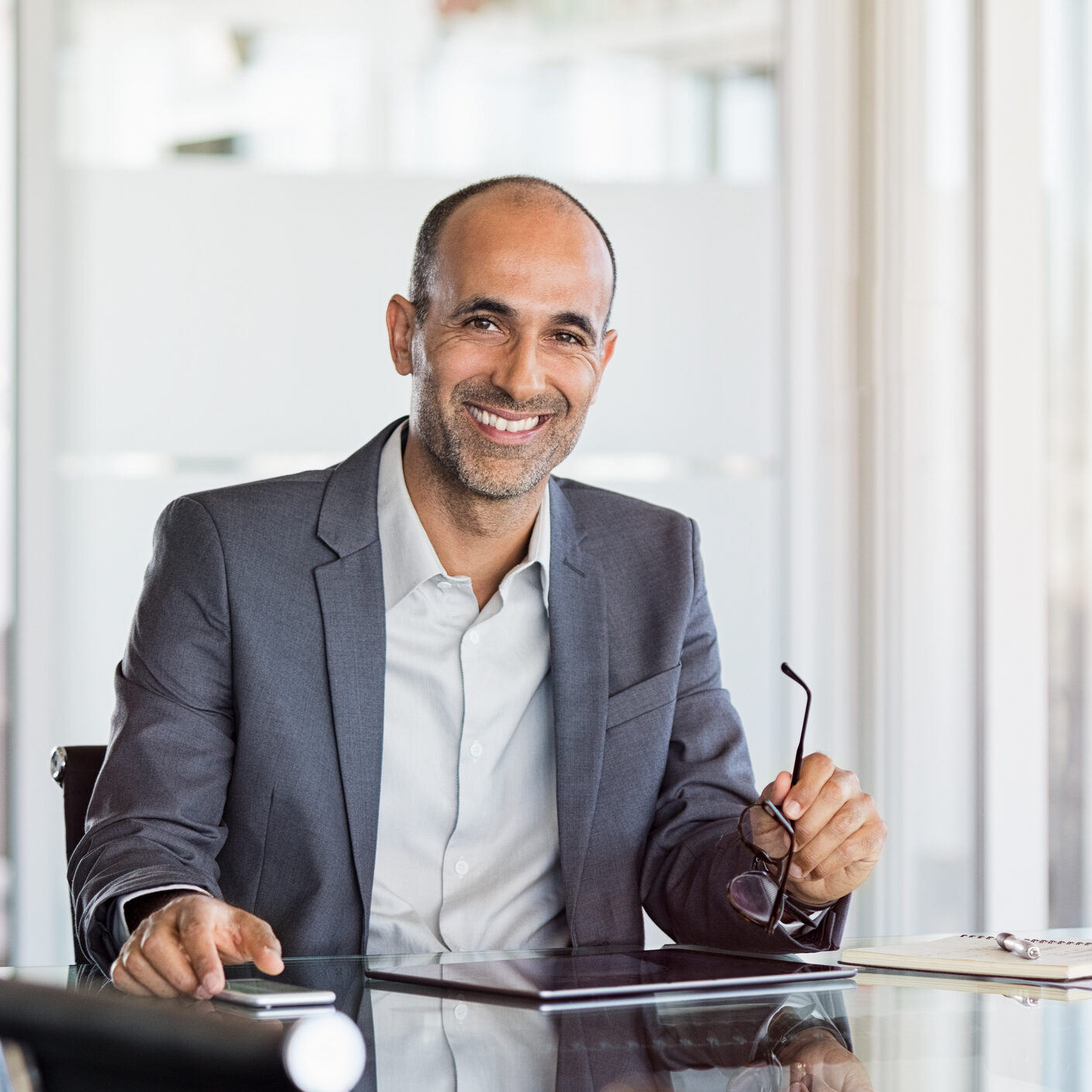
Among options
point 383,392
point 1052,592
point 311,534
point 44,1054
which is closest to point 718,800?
point 311,534

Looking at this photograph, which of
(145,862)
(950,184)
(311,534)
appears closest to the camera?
(145,862)

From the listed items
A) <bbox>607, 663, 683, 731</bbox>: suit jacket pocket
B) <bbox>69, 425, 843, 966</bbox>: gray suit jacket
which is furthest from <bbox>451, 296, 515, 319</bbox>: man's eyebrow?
<bbox>607, 663, 683, 731</bbox>: suit jacket pocket

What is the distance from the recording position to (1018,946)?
4.46 ft

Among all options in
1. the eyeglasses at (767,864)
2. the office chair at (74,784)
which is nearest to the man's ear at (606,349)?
the eyeglasses at (767,864)

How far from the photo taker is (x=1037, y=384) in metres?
3.15

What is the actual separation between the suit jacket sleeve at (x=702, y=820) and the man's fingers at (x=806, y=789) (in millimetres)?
155

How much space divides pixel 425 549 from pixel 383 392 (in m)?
1.21

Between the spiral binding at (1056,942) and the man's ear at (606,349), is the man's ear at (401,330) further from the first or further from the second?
the spiral binding at (1056,942)

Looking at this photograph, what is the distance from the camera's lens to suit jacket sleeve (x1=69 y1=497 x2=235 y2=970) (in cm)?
148

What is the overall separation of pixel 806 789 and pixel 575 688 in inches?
17.1

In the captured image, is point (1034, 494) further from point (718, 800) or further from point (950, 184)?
point (718, 800)

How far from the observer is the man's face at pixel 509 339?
188cm

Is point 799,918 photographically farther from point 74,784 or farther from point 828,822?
point 74,784

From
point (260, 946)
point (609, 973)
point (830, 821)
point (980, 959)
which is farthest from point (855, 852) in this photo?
point (260, 946)
